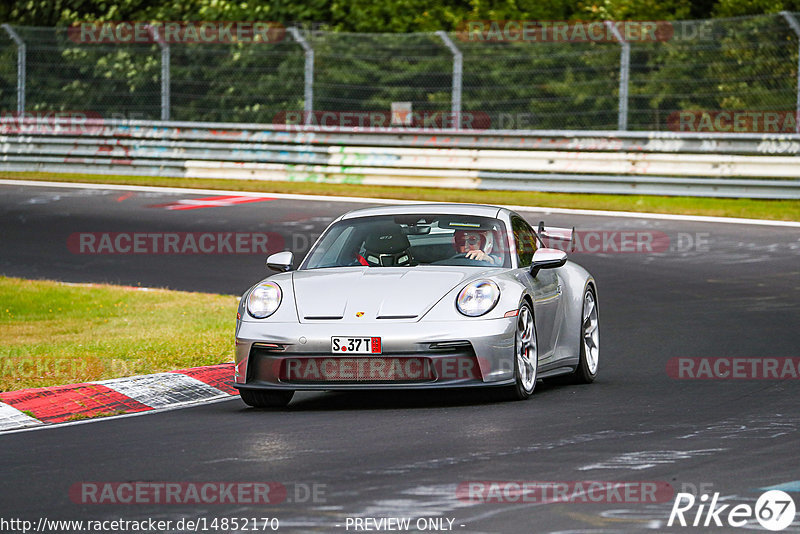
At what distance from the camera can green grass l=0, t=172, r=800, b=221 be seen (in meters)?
20.7

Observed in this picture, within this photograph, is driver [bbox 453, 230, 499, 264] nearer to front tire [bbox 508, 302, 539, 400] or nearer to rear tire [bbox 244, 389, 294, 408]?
front tire [bbox 508, 302, 539, 400]

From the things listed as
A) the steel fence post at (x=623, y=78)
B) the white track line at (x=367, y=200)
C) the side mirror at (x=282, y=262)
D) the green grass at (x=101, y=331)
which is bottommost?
the green grass at (x=101, y=331)

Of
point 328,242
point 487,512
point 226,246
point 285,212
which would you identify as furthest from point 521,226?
point 285,212

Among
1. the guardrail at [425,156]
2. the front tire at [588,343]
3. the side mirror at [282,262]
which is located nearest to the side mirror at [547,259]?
the front tire at [588,343]

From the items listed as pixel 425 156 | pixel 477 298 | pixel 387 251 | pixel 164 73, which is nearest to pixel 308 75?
pixel 425 156

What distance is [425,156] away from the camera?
23.6 m

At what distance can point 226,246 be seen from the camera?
59.8 ft

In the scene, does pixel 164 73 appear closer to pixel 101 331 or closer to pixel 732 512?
pixel 101 331

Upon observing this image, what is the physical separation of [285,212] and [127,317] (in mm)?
7791

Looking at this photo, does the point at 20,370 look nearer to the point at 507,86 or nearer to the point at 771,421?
the point at 771,421

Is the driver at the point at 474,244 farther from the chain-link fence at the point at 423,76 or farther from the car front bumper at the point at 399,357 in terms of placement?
the chain-link fence at the point at 423,76

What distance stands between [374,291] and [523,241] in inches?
64.4

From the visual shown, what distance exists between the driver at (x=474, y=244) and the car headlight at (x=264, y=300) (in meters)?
1.33

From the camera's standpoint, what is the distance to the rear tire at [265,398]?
8.80 meters
